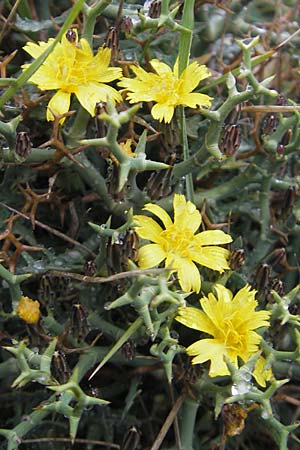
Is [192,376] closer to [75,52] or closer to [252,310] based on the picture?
[252,310]

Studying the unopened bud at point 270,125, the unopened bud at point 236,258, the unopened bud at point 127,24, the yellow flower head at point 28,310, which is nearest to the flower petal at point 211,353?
the unopened bud at point 236,258

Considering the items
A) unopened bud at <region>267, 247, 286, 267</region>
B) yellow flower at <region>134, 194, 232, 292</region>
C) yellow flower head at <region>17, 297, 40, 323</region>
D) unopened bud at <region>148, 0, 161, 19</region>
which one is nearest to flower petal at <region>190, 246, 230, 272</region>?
yellow flower at <region>134, 194, 232, 292</region>

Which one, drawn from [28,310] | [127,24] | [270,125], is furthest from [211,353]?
[127,24]

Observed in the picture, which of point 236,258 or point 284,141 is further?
point 284,141

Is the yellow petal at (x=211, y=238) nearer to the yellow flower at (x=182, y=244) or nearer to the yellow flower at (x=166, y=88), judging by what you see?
the yellow flower at (x=182, y=244)

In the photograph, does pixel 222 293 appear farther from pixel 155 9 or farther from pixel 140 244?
pixel 155 9

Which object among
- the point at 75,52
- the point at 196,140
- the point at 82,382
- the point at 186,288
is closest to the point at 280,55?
the point at 196,140
